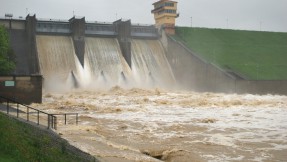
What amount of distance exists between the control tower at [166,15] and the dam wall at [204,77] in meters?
2.54

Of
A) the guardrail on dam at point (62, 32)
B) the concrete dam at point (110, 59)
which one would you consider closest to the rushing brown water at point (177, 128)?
the concrete dam at point (110, 59)

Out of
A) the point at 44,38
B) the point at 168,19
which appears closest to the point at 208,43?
the point at 168,19

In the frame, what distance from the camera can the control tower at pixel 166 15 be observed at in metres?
50.6

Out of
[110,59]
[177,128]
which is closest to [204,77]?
[110,59]

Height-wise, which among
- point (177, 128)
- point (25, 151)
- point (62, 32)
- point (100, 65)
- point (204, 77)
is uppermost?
point (62, 32)

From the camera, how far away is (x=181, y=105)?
3064 centimetres

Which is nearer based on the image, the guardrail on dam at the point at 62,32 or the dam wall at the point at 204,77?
the dam wall at the point at 204,77

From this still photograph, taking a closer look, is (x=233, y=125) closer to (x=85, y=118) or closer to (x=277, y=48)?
(x=85, y=118)

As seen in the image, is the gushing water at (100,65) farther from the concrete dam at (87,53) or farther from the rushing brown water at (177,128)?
the rushing brown water at (177,128)

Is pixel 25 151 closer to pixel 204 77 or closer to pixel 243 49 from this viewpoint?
pixel 204 77

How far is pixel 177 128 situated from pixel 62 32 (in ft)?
89.7

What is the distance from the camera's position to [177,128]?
20.0 metres

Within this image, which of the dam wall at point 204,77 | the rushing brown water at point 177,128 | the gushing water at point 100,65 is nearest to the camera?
the rushing brown water at point 177,128

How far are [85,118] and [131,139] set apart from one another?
265 inches
